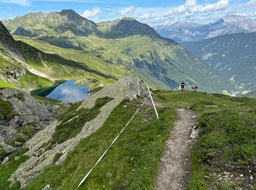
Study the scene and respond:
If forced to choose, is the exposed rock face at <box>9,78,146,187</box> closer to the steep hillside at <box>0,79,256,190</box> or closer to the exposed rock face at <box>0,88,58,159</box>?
the steep hillside at <box>0,79,256,190</box>

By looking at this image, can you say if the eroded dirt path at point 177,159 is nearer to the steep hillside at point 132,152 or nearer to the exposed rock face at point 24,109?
the steep hillside at point 132,152

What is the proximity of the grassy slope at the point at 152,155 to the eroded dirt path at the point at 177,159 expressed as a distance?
0.60m

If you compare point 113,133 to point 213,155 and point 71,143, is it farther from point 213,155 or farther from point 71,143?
point 213,155

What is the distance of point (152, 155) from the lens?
25.1 metres

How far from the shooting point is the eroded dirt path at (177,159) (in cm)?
2170

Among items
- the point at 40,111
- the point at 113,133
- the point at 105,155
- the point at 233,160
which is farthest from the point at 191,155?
the point at 40,111

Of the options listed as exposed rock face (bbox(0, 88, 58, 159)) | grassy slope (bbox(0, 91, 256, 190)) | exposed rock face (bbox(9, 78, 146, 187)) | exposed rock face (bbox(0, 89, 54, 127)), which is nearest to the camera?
grassy slope (bbox(0, 91, 256, 190))

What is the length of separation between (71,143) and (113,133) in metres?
6.35

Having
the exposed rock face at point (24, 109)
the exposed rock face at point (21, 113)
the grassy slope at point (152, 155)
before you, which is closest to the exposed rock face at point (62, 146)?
the grassy slope at point (152, 155)

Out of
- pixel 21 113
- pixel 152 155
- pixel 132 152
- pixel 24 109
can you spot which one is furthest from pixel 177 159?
pixel 24 109

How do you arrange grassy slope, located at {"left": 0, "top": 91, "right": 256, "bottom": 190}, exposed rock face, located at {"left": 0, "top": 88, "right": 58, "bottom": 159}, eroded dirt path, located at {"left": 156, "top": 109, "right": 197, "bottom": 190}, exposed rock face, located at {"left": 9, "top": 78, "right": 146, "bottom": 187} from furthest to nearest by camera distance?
exposed rock face, located at {"left": 0, "top": 88, "right": 58, "bottom": 159}, exposed rock face, located at {"left": 9, "top": 78, "right": 146, "bottom": 187}, eroded dirt path, located at {"left": 156, "top": 109, "right": 197, "bottom": 190}, grassy slope, located at {"left": 0, "top": 91, "right": 256, "bottom": 190}

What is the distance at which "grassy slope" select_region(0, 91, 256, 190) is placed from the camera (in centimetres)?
2139

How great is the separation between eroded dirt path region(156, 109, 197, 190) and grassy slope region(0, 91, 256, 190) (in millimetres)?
603

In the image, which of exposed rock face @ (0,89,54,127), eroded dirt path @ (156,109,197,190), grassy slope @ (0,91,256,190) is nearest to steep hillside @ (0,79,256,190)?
grassy slope @ (0,91,256,190)
